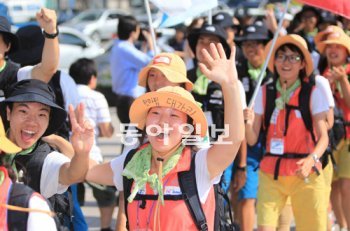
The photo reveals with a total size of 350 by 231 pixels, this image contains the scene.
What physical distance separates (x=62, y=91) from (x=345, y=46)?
8.79 ft

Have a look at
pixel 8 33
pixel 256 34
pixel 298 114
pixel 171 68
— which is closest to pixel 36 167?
pixel 171 68

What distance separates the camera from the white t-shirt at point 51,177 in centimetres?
456

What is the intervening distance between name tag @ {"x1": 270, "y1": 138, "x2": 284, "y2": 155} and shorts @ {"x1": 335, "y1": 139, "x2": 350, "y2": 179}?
4.91 ft

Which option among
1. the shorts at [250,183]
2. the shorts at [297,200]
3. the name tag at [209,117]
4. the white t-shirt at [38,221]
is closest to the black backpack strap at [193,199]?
the white t-shirt at [38,221]

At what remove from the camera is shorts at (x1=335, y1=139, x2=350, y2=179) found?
8038 mm

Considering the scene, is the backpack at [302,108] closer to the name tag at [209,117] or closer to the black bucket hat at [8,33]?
the name tag at [209,117]

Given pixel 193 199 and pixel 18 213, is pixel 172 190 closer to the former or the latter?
pixel 193 199

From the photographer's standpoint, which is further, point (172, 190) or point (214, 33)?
point (214, 33)

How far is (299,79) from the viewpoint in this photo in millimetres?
6785

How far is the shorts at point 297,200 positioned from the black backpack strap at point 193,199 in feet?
6.68

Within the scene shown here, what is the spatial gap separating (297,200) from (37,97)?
2.53 meters

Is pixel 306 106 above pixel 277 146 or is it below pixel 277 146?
above

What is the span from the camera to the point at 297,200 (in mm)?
6508

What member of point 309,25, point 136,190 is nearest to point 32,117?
point 136,190
